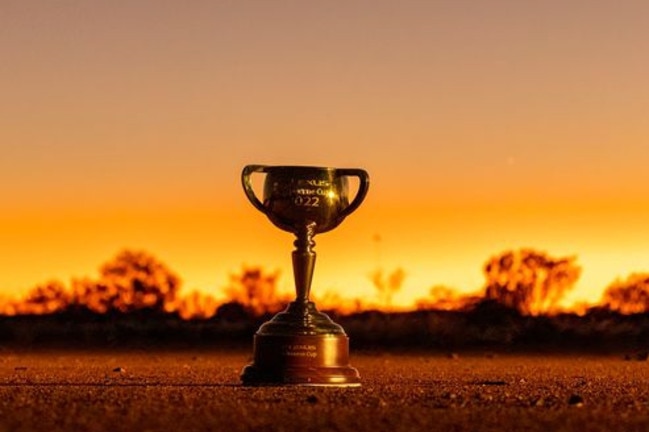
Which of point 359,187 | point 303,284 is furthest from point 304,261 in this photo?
point 359,187

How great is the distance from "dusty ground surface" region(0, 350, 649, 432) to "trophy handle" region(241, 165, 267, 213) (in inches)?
80.0

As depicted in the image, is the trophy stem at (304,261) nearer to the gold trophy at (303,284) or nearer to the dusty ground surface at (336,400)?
the gold trophy at (303,284)

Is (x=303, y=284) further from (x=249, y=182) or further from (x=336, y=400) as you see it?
(x=336, y=400)

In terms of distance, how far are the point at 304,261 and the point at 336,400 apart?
3066 millimetres

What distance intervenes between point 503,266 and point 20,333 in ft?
43.5

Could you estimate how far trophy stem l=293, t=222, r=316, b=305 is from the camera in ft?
55.9

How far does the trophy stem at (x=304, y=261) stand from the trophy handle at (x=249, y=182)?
1.75 feet

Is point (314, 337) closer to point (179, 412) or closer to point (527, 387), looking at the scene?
point (527, 387)

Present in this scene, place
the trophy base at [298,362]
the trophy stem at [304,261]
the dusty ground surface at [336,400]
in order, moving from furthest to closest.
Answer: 1. the trophy stem at [304,261]
2. the trophy base at [298,362]
3. the dusty ground surface at [336,400]

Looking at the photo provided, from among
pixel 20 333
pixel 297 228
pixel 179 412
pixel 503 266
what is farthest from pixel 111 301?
pixel 179 412

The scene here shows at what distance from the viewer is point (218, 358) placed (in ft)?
91.2

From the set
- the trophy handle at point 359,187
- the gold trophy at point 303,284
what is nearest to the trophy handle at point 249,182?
the gold trophy at point 303,284

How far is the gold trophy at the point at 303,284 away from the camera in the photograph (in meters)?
16.7

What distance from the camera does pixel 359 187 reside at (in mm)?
17203
